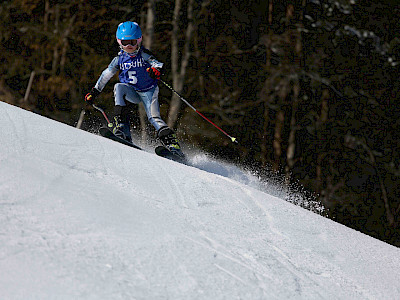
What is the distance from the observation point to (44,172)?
3.50 meters

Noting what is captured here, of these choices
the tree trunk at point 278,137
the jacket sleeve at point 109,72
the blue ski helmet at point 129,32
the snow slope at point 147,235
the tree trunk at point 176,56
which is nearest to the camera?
the snow slope at point 147,235

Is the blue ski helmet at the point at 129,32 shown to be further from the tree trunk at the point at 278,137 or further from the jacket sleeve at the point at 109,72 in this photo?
the tree trunk at the point at 278,137

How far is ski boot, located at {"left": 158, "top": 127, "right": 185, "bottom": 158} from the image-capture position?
6.14 meters

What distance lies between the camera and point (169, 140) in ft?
20.3

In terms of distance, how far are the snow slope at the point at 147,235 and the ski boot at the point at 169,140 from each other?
4.33 ft

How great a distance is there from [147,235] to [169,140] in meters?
3.19

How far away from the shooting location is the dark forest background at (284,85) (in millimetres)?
14195

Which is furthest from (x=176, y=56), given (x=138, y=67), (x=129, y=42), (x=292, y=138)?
(x=129, y=42)

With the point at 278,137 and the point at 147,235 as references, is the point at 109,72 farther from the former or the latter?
the point at 278,137

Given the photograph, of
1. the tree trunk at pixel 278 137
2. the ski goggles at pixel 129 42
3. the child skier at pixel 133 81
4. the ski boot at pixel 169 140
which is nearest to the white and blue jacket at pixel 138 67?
the child skier at pixel 133 81

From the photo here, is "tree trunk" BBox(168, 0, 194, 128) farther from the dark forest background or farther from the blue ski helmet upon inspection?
the blue ski helmet

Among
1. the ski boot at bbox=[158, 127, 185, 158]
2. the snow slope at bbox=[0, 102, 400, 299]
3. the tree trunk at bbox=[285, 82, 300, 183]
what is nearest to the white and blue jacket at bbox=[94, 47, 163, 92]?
the ski boot at bbox=[158, 127, 185, 158]

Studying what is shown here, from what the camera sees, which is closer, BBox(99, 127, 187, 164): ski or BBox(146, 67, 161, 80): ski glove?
BBox(146, 67, 161, 80): ski glove

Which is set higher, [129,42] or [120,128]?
[129,42]
